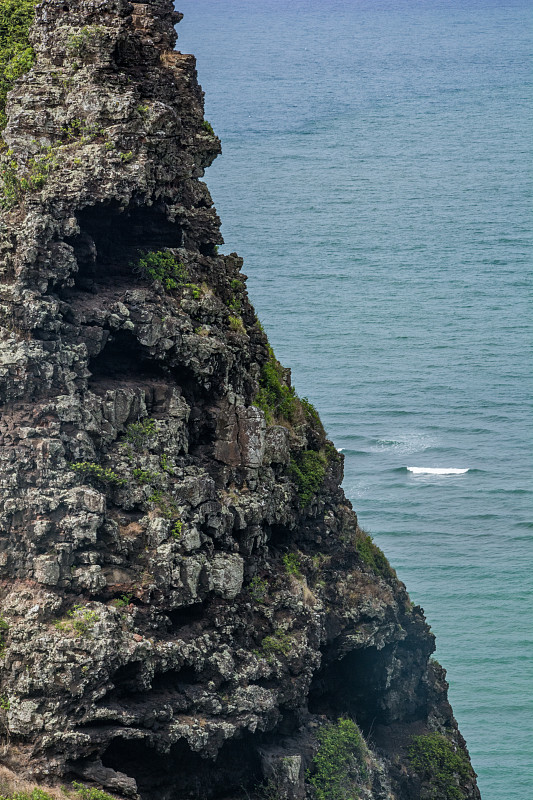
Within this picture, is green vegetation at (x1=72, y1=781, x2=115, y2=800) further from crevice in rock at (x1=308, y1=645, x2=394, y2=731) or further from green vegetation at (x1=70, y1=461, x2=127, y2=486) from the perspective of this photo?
crevice in rock at (x1=308, y1=645, x2=394, y2=731)

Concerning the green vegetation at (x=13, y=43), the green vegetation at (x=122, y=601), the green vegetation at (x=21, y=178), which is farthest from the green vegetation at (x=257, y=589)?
the green vegetation at (x=13, y=43)

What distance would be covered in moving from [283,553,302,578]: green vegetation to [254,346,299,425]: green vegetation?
483 cm

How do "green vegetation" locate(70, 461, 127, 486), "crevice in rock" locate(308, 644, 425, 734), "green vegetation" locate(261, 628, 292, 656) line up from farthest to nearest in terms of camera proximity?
1. "crevice in rock" locate(308, 644, 425, 734)
2. "green vegetation" locate(261, 628, 292, 656)
3. "green vegetation" locate(70, 461, 127, 486)

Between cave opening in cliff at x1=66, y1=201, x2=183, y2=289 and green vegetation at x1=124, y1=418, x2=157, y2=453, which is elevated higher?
cave opening in cliff at x1=66, y1=201, x2=183, y2=289

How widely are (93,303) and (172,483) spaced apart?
608 cm

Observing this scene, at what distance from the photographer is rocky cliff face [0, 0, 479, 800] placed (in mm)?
37062

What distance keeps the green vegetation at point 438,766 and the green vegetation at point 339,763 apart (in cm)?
562

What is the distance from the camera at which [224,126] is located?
15550 cm

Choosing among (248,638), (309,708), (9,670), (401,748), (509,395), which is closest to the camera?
(9,670)

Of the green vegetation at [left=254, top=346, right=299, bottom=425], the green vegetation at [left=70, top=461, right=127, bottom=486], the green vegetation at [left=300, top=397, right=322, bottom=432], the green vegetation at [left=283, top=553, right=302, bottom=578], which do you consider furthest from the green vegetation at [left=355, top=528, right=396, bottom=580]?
the green vegetation at [left=70, top=461, right=127, bottom=486]

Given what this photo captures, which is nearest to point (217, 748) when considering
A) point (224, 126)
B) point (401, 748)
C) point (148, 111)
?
point (401, 748)

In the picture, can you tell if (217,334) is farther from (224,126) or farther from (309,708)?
(224,126)

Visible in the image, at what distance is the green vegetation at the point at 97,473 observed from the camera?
3825cm

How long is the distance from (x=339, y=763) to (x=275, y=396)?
44.1ft
